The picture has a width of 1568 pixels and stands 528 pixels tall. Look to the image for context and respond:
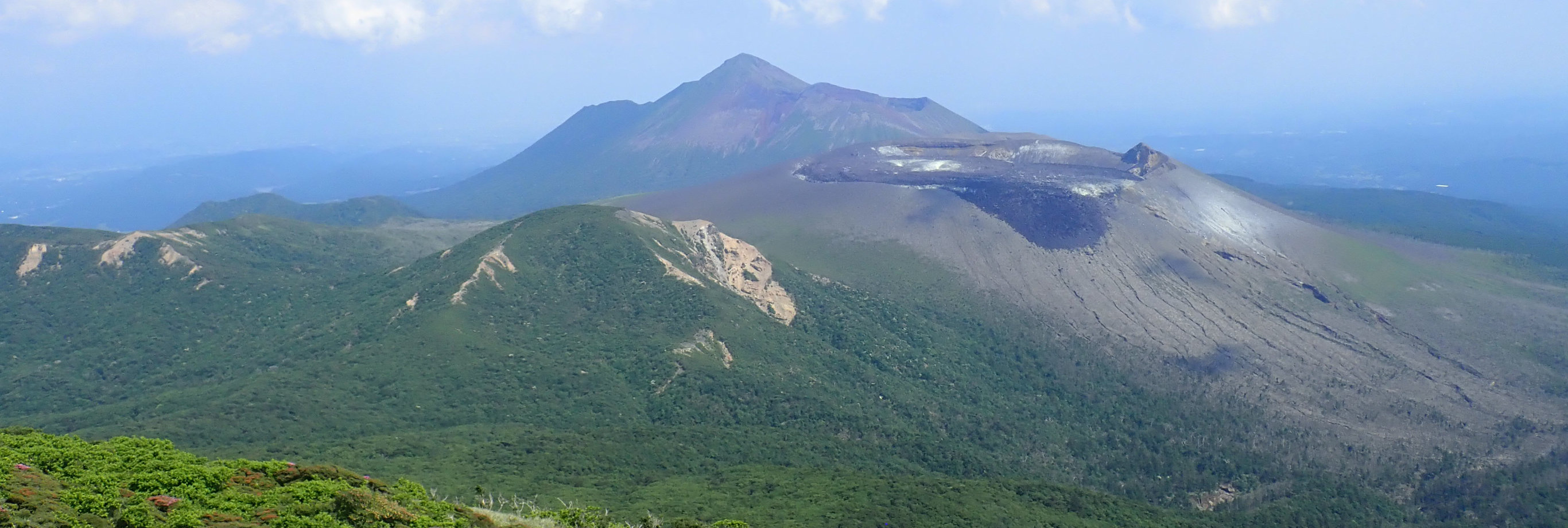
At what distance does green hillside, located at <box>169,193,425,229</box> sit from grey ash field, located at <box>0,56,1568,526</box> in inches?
2341

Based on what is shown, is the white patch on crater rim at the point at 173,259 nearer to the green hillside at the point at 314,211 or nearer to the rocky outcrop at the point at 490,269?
the rocky outcrop at the point at 490,269

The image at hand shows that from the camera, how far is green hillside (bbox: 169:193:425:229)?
551ft

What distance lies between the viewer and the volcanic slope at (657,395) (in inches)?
2109

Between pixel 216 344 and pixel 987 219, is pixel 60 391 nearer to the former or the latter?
pixel 216 344

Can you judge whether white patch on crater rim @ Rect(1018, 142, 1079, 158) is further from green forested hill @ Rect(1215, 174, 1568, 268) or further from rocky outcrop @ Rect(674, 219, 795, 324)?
rocky outcrop @ Rect(674, 219, 795, 324)

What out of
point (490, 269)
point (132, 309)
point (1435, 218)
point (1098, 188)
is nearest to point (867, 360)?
point (490, 269)

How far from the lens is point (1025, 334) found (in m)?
87.4

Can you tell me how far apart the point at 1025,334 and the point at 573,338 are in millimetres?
44253

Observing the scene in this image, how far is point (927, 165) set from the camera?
129250mm

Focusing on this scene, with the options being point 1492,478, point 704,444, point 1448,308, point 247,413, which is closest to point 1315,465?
point 1492,478

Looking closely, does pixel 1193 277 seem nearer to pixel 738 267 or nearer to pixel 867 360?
pixel 867 360

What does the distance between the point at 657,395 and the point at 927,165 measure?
241 feet

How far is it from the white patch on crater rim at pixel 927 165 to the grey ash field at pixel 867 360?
1137cm

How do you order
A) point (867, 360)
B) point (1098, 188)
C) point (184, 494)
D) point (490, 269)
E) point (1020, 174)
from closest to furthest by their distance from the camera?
point (184, 494), point (490, 269), point (867, 360), point (1098, 188), point (1020, 174)
